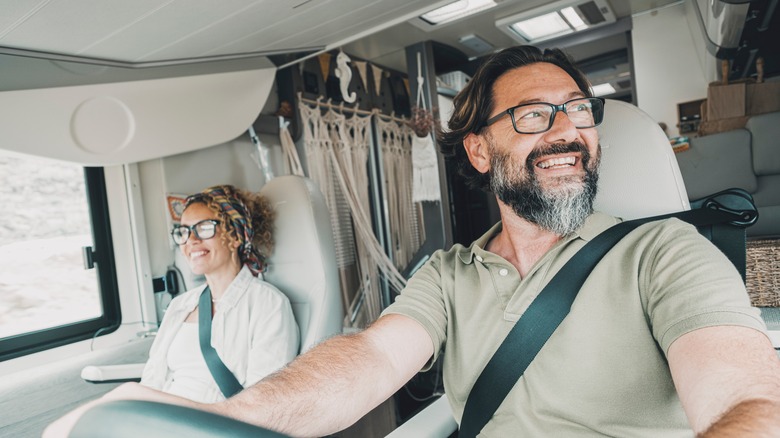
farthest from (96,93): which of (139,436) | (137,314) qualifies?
(139,436)

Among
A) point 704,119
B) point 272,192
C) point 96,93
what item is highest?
point 96,93

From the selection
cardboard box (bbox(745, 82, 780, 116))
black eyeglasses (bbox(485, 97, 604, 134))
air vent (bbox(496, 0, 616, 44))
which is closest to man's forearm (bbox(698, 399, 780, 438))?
black eyeglasses (bbox(485, 97, 604, 134))

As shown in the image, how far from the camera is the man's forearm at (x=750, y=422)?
2.28 ft

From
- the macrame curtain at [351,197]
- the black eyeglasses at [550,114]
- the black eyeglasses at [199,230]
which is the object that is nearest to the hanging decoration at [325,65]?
the macrame curtain at [351,197]

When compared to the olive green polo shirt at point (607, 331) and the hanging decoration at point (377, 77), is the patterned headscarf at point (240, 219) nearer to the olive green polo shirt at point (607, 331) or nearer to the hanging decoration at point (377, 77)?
the olive green polo shirt at point (607, 331)

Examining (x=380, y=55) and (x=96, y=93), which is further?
(x=380, y=55)

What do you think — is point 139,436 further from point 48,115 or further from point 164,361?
point 48,115

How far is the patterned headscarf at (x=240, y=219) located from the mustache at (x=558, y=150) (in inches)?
51.1

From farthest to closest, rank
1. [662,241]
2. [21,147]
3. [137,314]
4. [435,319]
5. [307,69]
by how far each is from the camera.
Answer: [307,69] → [137,314] → [21,147] → [435,319] → [662,241]

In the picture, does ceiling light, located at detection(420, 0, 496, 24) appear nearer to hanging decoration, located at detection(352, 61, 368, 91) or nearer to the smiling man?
hanging decoration, located at detection(352, 61, 368, 91)

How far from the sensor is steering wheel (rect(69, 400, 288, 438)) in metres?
0.45

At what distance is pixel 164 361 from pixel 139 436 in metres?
1.85

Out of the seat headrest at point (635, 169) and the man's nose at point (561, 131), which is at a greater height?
the man's nose at point (561, 131)

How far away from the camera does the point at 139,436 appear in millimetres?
457
